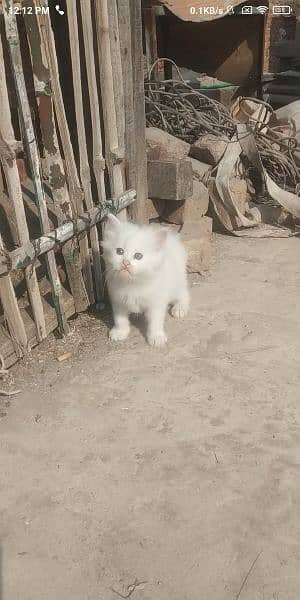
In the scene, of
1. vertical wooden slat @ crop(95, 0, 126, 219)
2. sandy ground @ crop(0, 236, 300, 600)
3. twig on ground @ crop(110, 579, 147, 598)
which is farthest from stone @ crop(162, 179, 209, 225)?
twig on ground @ crop(110, 579, 147, 598)

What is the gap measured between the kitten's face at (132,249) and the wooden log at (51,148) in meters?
0.34

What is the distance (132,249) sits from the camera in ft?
10.3

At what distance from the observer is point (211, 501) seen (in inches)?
95.3

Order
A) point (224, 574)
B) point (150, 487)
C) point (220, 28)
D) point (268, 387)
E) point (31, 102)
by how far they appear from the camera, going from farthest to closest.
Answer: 1. point (220, 28)
2. point (31, 102)
3. point (268, 387)
4. point (150, 487)
5. point (224, 574)

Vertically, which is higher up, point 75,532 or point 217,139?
point 217,139

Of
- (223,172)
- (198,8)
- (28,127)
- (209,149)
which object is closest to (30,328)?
(28,127)

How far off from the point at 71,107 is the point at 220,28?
4290 millimetres

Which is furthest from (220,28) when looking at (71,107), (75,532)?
(75,532)

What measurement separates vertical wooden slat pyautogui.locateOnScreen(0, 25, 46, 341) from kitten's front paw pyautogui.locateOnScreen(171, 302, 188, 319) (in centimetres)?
104

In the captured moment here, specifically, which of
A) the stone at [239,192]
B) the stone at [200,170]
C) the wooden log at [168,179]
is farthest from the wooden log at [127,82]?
the stone at [239,192]

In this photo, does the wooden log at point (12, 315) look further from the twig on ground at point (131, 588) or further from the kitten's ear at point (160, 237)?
the twig on ground at point (131, 588)

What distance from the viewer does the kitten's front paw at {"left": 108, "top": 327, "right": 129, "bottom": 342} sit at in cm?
366

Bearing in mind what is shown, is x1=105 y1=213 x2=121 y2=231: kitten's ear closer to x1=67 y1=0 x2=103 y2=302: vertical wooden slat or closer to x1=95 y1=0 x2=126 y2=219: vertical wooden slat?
x1=67 y1=0 x2=103 y2=302: vertical wooden slat

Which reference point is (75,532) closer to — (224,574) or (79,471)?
(79,471)
